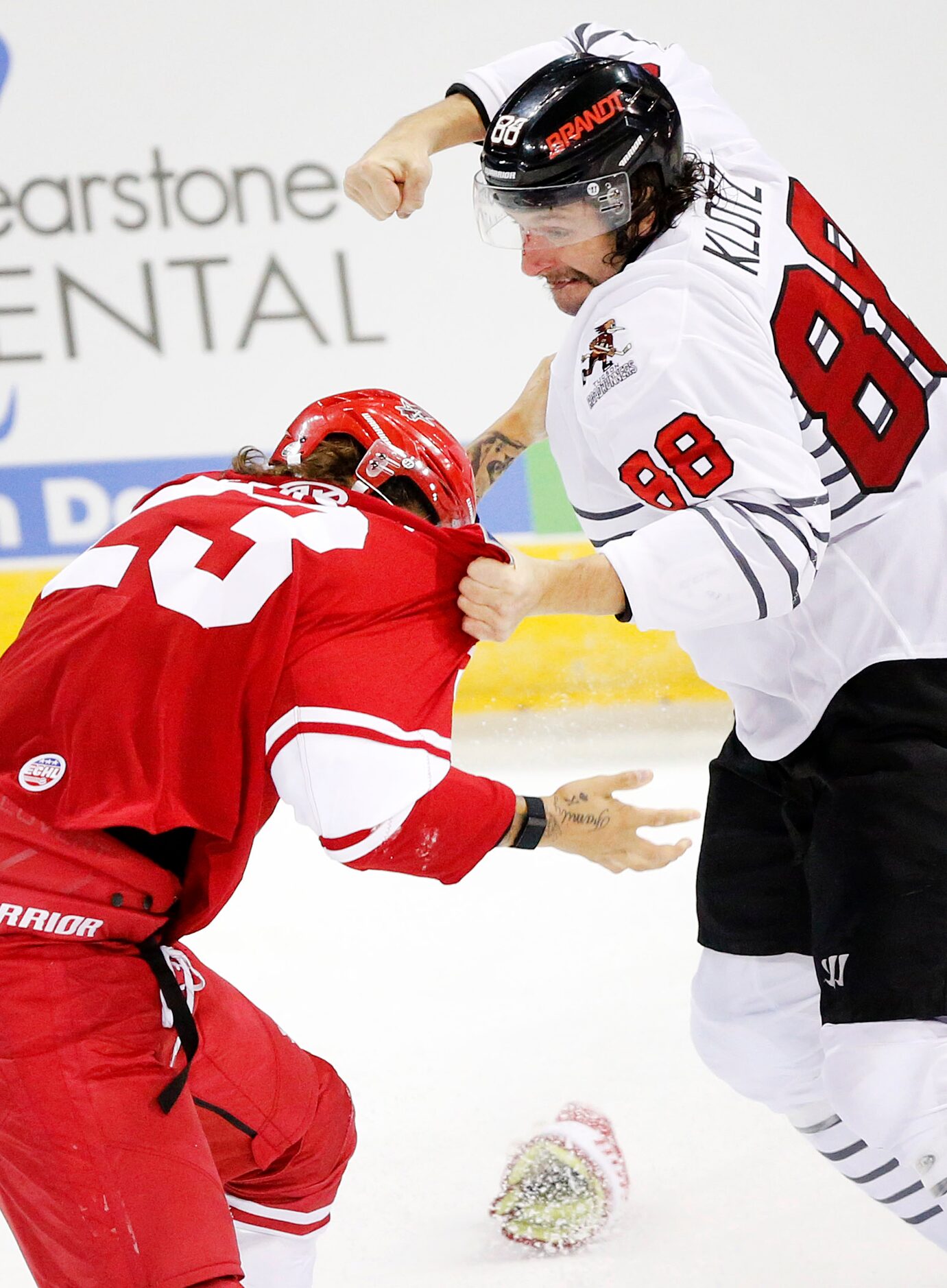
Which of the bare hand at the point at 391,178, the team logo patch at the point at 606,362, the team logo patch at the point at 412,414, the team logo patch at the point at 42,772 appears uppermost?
the bare hand at the point at 391,178

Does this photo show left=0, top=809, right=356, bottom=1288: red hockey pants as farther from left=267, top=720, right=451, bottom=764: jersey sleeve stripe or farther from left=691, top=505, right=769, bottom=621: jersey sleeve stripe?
left=691, top=505, right=769, bottom=621: jersey sleeve stripe

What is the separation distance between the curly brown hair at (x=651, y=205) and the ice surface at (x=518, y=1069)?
1549mm

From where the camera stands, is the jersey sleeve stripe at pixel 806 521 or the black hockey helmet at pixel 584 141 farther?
the black hockey helmet at pixel 584 141

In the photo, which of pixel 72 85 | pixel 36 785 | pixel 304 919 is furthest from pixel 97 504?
pixel 36 785

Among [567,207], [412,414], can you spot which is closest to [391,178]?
[567,207]

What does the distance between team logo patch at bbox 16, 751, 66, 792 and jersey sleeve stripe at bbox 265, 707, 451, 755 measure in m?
0.22

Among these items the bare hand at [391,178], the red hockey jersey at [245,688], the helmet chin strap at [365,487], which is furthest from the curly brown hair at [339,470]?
the bare hand at [391,178]

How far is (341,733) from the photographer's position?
62.1 inches

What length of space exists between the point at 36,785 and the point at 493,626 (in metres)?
0.51

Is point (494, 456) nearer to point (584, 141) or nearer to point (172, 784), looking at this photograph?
point (584, 141)

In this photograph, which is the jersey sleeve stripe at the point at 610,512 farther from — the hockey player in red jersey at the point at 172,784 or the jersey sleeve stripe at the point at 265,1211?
the jersey sleeve stripe at the point at 265,1211

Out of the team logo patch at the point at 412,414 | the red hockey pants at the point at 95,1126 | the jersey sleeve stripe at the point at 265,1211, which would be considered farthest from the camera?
the jersey sleeve stripe at the point at 265,1211

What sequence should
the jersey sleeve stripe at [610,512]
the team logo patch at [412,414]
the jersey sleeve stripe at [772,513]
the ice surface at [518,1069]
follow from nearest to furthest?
1. the jersey sleeve stripe at [772,513]
2. the team logo patch at [412,414]
3. the jersey sleeve stripe at [610,512]
4. the ice surface at [518,1069]

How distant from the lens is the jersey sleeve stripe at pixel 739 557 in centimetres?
177
